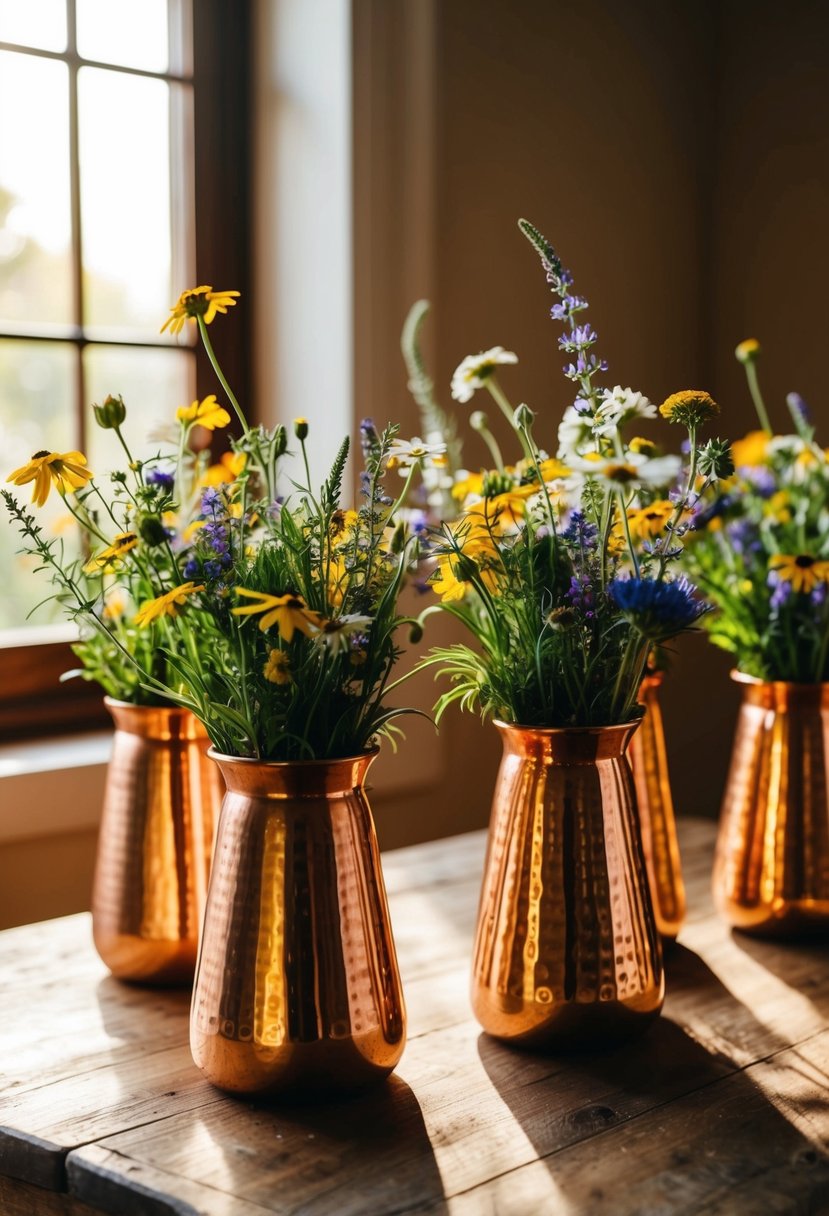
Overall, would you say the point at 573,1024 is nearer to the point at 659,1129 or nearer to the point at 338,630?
the point at 659,1129

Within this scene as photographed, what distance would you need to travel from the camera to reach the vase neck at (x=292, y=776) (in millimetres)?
770

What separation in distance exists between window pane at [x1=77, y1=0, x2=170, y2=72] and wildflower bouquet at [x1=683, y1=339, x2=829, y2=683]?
981 millimetres

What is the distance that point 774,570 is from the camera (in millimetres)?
1073

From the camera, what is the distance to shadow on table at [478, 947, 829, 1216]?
0.70 meters

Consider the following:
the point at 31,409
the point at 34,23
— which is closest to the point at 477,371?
the point at 31,409

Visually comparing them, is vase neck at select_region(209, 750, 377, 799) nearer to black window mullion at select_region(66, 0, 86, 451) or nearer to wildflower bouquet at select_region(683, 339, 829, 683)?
wildflower bouquet at select_region(683, 339, 829, 683)

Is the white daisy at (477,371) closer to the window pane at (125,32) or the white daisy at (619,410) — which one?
the white daisy at (619,410)

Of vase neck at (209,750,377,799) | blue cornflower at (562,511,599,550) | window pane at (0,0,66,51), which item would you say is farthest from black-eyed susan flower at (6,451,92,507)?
window pane at (0,0,66,51)

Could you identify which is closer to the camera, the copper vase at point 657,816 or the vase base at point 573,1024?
the vase base at point 573,1024

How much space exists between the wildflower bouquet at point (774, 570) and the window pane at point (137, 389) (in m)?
0.84

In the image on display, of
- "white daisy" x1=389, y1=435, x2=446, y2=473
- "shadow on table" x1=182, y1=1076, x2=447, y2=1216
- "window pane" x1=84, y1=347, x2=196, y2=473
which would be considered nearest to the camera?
"shadow on table" x1=182, y1=1076, x2=447, y2=1216

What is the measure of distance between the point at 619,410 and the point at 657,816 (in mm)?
402

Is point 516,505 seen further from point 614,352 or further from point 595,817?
point 614,352

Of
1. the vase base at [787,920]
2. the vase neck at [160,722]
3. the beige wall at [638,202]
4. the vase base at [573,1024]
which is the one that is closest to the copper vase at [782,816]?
the vase base at [787,920]
